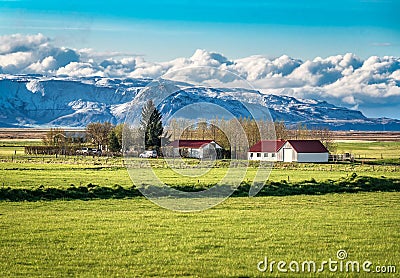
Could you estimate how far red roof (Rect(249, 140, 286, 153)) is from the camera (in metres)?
99.2

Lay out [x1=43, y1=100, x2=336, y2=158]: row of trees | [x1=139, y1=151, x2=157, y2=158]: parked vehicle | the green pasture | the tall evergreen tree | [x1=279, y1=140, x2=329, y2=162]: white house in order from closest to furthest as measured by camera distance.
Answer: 1. [x1=43, y1=100, x2=336, y2=158]: row of trees
2. [x1=139, y1=151, x2=157, y2=158]: parked vehicle
3. the tall evergreen tree
4. [x1=279, y1=140, x2=329, y2=162]: white house
5. the green pasture

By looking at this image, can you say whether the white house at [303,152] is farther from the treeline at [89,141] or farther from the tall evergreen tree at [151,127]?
the treeline at [89,141]

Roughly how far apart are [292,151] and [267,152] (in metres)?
5.20

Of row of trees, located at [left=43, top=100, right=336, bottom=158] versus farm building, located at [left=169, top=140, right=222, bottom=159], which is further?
farm building, located at [left=169, top=140, right=222, bottom=159]

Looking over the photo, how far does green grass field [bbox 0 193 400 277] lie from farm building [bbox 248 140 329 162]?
5751 cm

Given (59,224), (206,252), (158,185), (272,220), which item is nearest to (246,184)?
(158,185)

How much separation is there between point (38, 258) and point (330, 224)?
47.6ft

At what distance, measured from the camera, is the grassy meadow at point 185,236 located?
20.1 m

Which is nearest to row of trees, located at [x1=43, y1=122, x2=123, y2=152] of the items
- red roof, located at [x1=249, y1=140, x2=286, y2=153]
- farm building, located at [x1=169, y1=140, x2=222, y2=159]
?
farm building, located at [x1=169, y1=140, x2=222, y2=159]

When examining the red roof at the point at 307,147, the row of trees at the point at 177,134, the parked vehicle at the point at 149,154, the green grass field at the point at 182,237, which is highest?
the row of trees at the point at 177,134

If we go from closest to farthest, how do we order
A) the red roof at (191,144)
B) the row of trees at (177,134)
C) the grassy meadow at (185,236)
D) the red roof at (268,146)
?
the grassy meadow at (185,236)
the row of trees at (177,134)
the red roof at (191,144)
the red roof at (268,146)

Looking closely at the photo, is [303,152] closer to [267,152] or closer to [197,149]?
[267,152]

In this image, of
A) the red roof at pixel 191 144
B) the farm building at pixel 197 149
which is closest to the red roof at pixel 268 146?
the farm building at pixel 197 149

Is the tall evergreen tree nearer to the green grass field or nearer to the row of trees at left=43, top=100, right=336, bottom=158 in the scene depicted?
the row of trees at left=43, top=100, right=336, bottom=158
